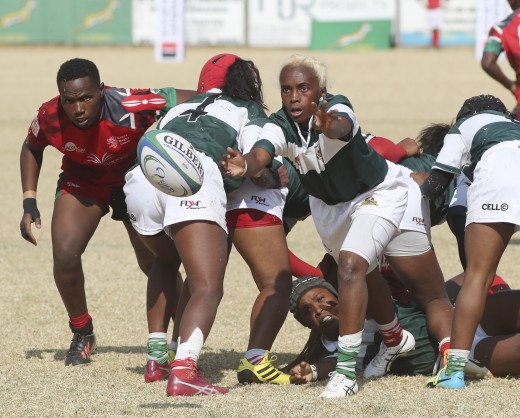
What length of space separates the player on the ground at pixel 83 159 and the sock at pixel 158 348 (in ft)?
1.53

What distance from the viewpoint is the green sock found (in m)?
5.59

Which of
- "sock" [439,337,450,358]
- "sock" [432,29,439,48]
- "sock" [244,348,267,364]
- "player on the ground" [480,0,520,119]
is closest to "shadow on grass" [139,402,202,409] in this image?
"sock" [244,348,267,364]

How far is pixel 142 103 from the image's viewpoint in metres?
6.71

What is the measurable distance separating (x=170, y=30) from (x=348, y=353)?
22108 mm

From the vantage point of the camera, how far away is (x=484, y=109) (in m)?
6.15

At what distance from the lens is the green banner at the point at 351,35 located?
32031 mm

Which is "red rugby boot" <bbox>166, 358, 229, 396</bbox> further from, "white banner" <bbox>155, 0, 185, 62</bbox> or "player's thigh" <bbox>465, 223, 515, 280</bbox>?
"white banner" <bbox>155, 0, 185, 62</bbox>

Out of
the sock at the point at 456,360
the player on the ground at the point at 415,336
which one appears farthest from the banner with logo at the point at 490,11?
the sock at the point at 456,360

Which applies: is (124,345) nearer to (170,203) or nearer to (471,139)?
(170,203)

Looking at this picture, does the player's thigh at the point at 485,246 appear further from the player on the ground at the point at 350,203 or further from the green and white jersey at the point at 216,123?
the green and white jersey at the point at 216,123

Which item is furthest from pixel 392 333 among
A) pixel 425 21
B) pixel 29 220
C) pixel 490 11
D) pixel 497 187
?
pixel 425 21

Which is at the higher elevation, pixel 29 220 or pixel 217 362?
pixel 29 220

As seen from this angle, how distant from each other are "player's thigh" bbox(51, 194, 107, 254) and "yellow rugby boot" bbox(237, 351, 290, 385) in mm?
1361

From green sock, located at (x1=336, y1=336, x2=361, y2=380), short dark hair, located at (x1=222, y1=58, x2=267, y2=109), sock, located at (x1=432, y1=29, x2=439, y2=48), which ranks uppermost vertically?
short dark hair, located at (x1=222, y1=58, x2=267, y2=109)
